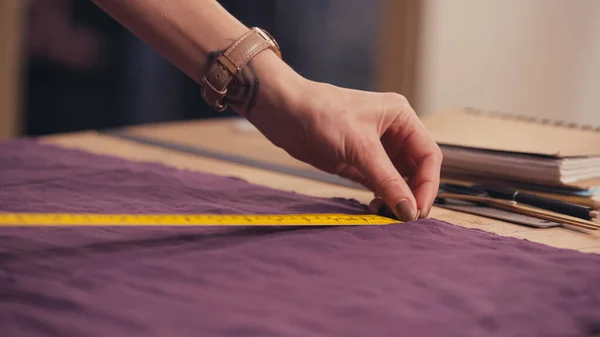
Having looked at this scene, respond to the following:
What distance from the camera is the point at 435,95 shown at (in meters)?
3.08

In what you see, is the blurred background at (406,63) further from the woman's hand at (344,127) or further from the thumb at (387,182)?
the thumb at (387,182)

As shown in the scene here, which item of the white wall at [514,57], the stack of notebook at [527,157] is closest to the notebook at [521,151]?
the stack of notebook at [527,157]

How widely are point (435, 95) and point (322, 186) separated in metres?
1.83

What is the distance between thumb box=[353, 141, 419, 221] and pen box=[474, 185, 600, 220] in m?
0.22

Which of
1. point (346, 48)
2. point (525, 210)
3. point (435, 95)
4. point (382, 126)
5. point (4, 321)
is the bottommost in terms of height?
point (4, 321)

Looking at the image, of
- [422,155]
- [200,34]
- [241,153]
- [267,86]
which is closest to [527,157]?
[422,155]

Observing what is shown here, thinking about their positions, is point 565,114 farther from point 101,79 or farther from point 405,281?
point 405,281

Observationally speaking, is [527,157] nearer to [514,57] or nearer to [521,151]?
[521,151]

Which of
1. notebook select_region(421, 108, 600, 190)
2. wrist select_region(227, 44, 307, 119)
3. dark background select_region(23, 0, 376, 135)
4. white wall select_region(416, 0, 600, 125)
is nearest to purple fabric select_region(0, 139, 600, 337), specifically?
wrist select_region(227, 44, 307, 119)

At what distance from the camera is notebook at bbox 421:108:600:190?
120 centimetres

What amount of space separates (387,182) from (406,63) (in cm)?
216

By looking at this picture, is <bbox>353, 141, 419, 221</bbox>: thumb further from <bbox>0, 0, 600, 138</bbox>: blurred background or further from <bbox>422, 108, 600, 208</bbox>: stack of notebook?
<bbox>0, 0, 600, 138</bbox>: blurred background

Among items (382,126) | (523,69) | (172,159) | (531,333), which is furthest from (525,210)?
(523,69)

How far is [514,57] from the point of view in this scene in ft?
10.4
